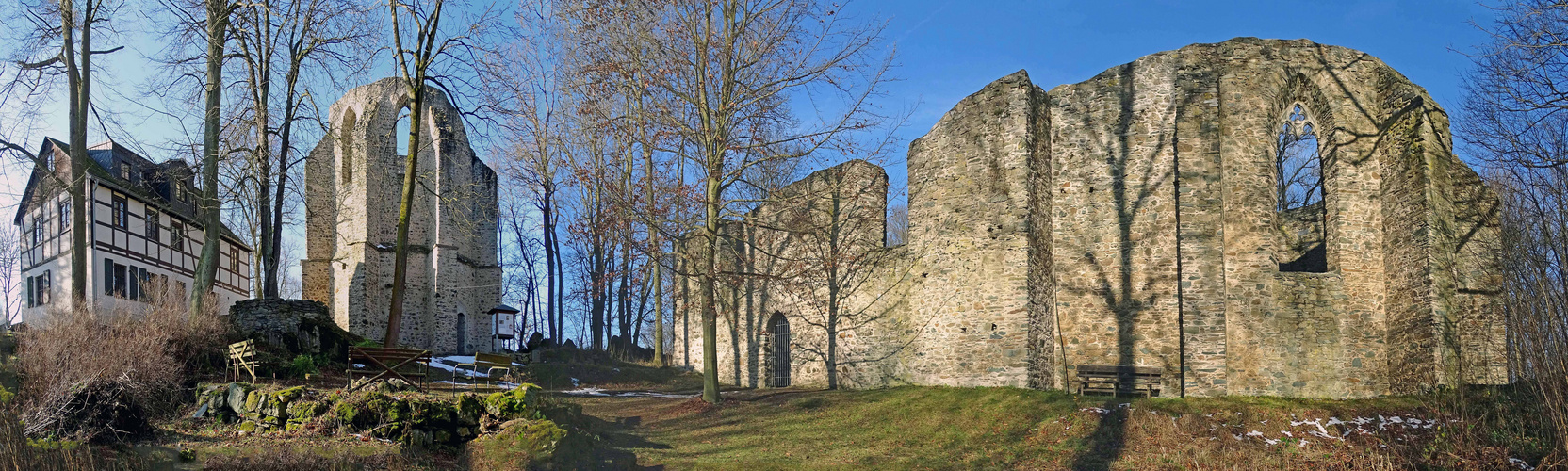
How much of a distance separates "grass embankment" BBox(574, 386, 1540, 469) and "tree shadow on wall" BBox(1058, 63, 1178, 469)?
1.81 m

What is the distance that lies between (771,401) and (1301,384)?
8389mm

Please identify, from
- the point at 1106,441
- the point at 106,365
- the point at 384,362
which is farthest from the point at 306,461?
the point at 1106,441

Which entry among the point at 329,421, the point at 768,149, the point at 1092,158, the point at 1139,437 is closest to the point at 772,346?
the point at 768,149

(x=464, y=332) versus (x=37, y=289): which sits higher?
(x=37, y=289)

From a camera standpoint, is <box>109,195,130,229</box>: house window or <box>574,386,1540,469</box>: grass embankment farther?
<box>109,195,130,229</box>: house window

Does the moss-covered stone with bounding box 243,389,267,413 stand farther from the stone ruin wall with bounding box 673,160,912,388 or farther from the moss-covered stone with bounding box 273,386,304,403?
the stone ruin wall with bounding box 673,160,912,388

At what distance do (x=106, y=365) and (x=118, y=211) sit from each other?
14964mm

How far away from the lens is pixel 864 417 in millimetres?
15156

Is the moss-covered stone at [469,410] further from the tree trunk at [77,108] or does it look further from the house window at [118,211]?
the house window at [118,211]

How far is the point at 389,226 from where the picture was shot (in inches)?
999

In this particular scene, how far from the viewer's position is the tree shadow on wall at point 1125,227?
1602cm

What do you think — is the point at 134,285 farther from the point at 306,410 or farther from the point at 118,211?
the point at 306,410

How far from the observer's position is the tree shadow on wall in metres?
16.0

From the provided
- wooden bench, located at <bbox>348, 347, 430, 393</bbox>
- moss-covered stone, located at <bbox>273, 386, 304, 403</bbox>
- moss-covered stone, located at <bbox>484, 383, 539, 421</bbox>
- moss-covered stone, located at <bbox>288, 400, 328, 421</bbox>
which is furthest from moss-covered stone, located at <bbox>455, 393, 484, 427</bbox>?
wooden bench, located at <bbox>348, 347, 430, 393</bbox>
